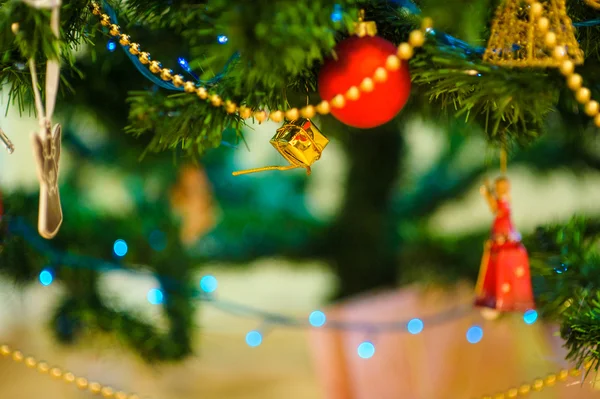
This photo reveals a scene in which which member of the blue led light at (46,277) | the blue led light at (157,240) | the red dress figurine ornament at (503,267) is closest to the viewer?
the red dress figurine ornament at (503,267)

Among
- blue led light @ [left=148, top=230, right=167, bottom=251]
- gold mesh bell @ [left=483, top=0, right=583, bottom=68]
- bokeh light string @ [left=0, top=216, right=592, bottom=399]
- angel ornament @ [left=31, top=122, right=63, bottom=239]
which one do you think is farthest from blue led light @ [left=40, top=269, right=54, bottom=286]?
gold mesh bell @ [left=483, top=0, right=583, bottom=68]

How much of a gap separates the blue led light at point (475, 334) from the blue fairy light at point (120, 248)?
20.0 inches

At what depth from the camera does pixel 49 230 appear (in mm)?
345

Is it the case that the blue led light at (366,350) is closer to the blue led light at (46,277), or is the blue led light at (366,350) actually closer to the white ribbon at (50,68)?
the blue led light at (46,277)

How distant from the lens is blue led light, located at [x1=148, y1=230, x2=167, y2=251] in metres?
0.78

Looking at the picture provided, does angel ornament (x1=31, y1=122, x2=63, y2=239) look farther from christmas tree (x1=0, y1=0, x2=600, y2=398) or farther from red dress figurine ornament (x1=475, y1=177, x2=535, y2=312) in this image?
red dress figurine ornament (x1=475, y1=177, x2=535, y2=312)

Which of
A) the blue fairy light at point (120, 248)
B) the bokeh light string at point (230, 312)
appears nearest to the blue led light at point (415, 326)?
the bokeh light string at point (230, 312)

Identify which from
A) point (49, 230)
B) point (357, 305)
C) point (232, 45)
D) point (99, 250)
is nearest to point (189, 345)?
point (99, 250)

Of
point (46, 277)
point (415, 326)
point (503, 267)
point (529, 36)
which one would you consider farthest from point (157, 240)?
point (529, 36)

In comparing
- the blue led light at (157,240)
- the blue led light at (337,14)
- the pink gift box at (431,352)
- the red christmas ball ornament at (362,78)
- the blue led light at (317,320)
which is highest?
the blue led light at (337,14)

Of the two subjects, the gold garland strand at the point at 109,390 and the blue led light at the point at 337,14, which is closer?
the blue led light at the point at 337,14

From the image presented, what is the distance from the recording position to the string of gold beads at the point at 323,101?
0.31 metres

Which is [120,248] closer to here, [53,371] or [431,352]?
[53,371]

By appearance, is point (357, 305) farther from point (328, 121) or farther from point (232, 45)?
point (232, 45)
